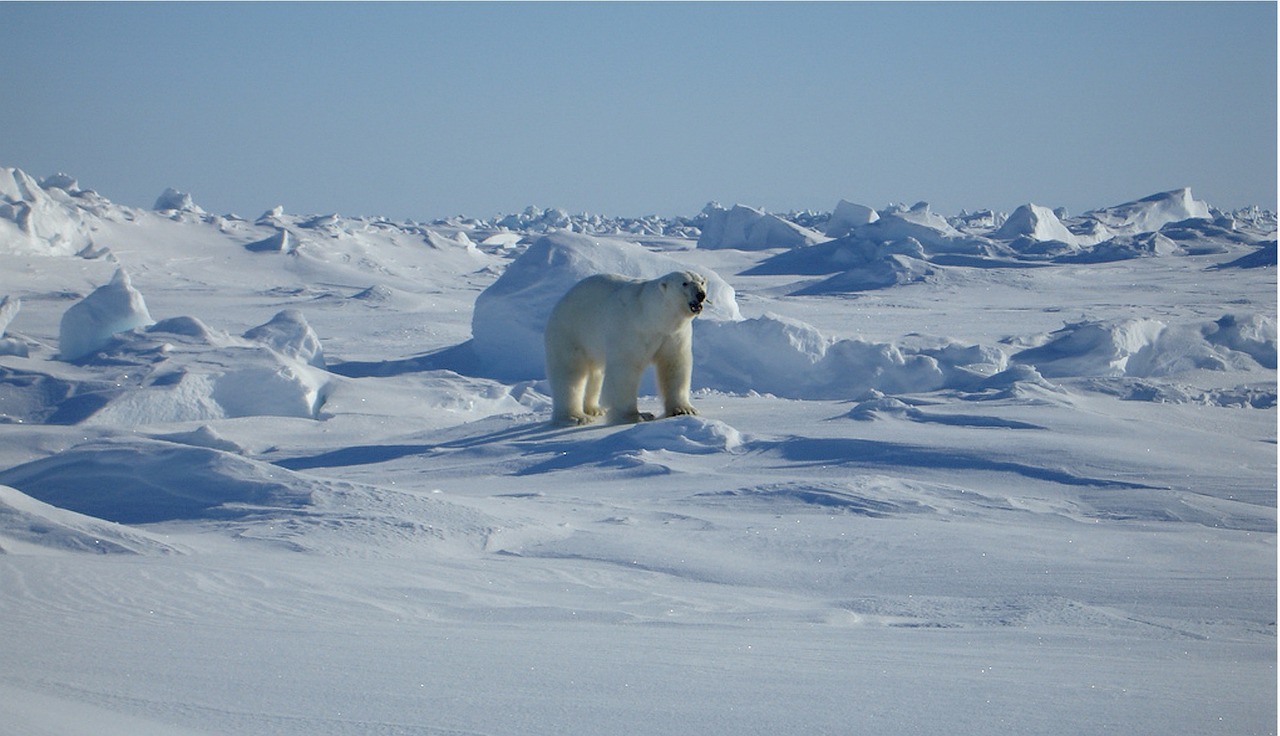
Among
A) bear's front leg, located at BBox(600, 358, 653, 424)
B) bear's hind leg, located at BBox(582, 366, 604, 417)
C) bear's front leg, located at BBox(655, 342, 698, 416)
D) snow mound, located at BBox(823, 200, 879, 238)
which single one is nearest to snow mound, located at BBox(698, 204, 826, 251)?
snow mound, located at BBox(823, 200, 879, 238)

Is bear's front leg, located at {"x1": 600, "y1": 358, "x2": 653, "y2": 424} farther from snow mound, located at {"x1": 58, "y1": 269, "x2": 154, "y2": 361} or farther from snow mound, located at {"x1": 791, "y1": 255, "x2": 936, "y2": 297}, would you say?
snow mound, located at {"x1": 791, "y1": 255, "x2": 936, "y2": 297}

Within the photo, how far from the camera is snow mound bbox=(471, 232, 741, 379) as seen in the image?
37.6ft

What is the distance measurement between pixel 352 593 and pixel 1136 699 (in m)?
1.82

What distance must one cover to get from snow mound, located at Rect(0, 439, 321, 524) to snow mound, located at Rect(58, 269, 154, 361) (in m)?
6.15

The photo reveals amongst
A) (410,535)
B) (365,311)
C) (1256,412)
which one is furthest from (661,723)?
(365,311)

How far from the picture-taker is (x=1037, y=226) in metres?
30.6

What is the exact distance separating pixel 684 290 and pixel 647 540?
282 cm

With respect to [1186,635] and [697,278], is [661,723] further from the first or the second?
[697,278]

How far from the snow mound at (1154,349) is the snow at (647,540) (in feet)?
0.12

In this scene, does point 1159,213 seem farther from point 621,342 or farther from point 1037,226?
point 621,342

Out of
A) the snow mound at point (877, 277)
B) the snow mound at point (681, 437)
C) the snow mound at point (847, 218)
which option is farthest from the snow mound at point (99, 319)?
the snow mound at point (847, 218)

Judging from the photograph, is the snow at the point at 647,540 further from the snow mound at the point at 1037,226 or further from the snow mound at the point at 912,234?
the snow mound at the point at 1037,226

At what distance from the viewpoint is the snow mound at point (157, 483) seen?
4.30m

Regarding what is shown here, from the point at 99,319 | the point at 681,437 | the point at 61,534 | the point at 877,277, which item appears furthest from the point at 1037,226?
the point at 61,534
